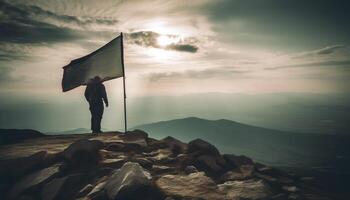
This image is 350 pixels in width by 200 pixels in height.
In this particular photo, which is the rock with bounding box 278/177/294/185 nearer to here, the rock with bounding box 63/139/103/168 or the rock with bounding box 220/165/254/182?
the rock with bounding box 220/165/254/182

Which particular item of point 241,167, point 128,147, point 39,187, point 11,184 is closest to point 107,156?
point 128,147

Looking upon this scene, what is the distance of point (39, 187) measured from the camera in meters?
9.25

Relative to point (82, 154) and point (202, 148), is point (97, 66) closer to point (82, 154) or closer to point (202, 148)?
point (82, 154)

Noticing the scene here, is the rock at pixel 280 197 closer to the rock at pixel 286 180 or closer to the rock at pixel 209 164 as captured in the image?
the rock at pixel 286 180

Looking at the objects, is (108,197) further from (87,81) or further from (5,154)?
(87,81)

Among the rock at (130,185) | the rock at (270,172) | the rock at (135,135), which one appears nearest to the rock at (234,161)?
the rock at (270,172)

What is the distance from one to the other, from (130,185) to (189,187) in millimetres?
1824

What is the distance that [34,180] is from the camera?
9.48 meters

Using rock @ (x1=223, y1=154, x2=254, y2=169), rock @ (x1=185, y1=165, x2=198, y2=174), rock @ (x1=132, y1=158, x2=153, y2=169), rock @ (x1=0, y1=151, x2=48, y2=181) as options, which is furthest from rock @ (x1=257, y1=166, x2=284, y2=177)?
rock @ (x1=0, y1=151, x2=48, y2=181)

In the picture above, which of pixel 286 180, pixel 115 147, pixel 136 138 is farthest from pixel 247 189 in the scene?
pixel 136 138

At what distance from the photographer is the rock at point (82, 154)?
10367 millimetres

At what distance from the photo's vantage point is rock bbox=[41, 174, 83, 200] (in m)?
8.66

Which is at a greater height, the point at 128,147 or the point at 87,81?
the point at 87,81

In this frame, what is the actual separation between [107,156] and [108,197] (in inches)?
142
